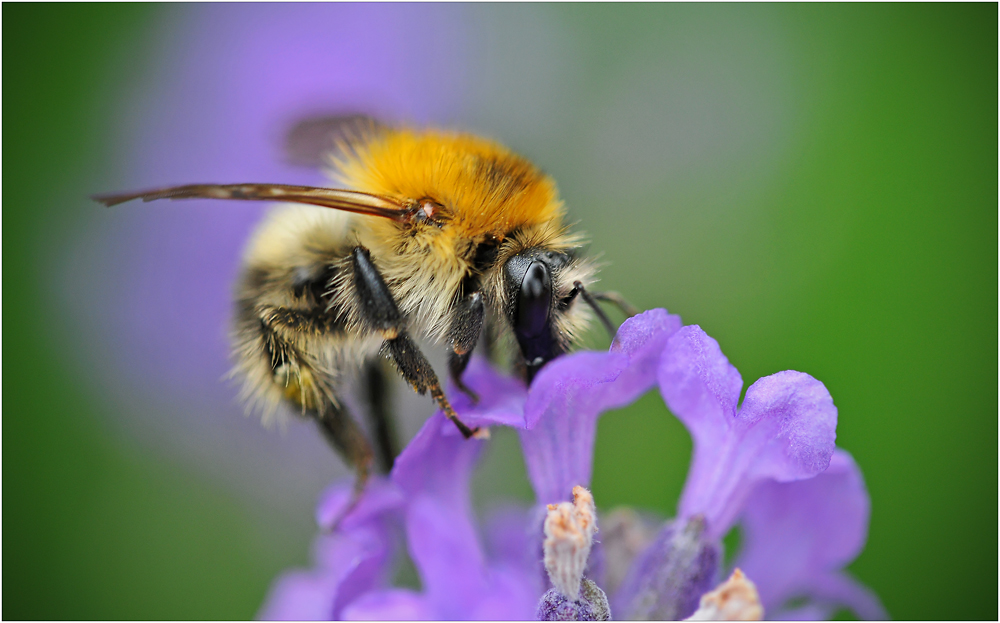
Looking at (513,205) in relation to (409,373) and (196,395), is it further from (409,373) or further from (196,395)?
(196,395)

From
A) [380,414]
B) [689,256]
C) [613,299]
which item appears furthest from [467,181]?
[689,256]

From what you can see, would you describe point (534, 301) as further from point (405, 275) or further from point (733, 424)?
point (733, 424)

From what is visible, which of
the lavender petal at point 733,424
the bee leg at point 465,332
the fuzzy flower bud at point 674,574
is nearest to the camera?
the lavender petal at point 733,424

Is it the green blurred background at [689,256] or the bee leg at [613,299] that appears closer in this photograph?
the bee leg at [613,299]

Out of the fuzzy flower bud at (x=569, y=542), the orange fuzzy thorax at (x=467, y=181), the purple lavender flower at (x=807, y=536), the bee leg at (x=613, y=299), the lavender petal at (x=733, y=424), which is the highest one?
the orange fuzzy thorax at (x=467, y=181)

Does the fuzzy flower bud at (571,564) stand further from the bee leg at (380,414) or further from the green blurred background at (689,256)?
the green blurred background at (689,256)

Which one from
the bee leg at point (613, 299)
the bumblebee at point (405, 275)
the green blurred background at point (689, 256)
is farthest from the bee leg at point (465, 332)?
the green blurred background at point (689, 256)

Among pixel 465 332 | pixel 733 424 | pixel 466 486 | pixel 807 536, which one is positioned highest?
pixel 465 332

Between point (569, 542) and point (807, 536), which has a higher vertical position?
point (569, 542)

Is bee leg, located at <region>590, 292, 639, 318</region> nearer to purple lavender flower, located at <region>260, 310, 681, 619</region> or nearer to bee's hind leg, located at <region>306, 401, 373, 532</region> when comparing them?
purple lavender flower, located at <region>260, 310, 681, 619</region>
